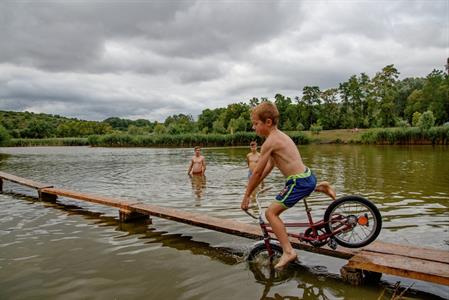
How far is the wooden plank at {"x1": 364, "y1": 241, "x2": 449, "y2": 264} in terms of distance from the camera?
15.0ft

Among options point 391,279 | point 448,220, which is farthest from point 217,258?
point 448,220

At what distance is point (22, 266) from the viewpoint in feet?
18.9

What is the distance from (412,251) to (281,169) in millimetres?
2083

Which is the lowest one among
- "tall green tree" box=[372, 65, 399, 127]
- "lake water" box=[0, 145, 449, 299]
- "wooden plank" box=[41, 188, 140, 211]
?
"lake water" box=[0, 145, 449, 299]

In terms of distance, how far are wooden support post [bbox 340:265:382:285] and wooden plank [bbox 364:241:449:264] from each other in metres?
0.33

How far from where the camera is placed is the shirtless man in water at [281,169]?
4.75 m

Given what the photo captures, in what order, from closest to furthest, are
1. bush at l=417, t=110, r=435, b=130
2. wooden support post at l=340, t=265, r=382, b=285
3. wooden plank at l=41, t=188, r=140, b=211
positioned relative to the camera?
wooden support post at l=340, t=265, r=382, b=285
wooden plank at l=41, t=188, r=140, b=211
bush at l=417, t=110, r=435, b=130

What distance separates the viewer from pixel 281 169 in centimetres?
484

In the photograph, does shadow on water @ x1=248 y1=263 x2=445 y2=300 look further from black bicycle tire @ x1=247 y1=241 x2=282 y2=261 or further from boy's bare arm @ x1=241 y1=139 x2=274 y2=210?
boy's bare arm @ x1=241 y1=139 x2=274 y2=210

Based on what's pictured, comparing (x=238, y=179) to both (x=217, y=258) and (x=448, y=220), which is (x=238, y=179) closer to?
(x=448, y=220)

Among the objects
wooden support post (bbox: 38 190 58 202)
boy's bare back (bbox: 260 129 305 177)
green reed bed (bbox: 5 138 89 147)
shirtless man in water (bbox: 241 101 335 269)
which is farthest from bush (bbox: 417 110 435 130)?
green reed bed (bbox: 5 138 89 147)

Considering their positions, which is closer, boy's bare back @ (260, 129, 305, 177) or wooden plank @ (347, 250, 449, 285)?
wooden plank @ (347, 250, 449, 285)

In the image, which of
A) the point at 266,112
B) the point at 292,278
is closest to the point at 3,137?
the point at 266,112

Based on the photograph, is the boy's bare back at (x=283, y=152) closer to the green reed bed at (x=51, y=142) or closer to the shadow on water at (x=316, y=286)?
the shadow on water at (x=316, y=286)
